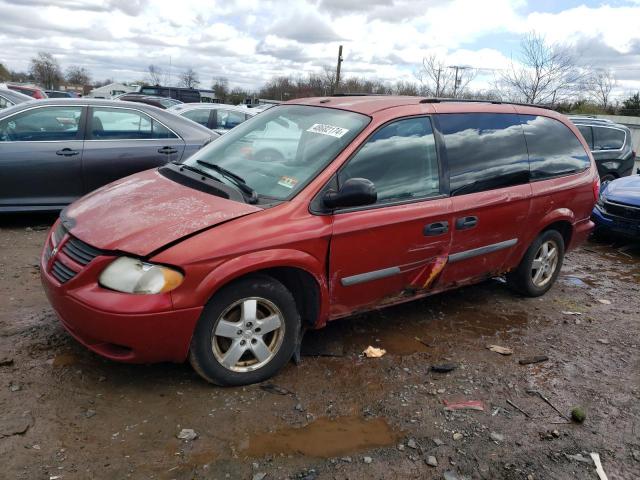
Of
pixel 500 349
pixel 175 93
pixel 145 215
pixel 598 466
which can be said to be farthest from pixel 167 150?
pixel 175 93

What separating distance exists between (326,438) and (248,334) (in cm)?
76

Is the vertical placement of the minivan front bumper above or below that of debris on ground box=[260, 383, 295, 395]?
above

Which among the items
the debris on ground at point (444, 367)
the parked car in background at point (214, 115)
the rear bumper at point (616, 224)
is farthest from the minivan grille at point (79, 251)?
the parked car in background at point (214, 115)

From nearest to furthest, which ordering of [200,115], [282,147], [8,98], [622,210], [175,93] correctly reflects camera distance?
[282,147], [622,210], [8,98], [200,115], [175,93]

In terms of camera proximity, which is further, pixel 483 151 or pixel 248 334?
pixel 483 151

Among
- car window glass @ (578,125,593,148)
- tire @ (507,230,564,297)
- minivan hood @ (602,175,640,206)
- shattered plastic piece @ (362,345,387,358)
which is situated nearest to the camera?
shattered plastic piece @ (362,345,387,358)

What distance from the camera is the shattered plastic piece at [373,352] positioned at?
12.4 feet

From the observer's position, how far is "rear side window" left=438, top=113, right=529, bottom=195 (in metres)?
4.03

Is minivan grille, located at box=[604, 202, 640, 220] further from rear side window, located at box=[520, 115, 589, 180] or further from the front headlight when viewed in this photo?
the front headlight

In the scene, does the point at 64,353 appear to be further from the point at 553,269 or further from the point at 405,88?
the point at 405,88

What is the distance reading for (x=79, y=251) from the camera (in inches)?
120

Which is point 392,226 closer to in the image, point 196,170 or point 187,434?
point 196,170

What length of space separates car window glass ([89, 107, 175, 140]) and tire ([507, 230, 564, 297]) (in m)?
4.58

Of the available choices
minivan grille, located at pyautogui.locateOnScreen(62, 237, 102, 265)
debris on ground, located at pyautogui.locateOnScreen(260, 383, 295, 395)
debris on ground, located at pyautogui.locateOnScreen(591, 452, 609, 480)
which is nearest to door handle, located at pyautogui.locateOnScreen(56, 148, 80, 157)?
minivan grille, located at pyautogui.locateOnScreen(62, 237, 102, 265)
